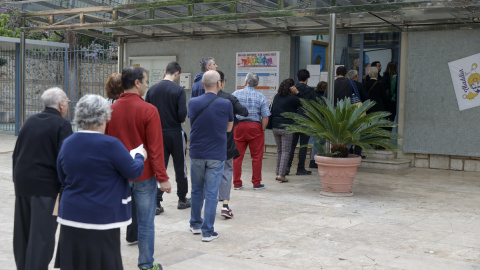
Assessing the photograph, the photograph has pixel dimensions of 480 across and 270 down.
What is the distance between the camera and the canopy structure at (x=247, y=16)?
9602 millimetres

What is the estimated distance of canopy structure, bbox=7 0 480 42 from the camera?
9.60m

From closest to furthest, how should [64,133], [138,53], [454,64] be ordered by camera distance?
[64,133], [454,64], [138,53]

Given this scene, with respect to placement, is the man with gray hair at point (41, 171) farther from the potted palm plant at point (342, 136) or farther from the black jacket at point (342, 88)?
the black jacket at point (342, 88)

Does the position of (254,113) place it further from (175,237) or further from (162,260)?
(162,260)

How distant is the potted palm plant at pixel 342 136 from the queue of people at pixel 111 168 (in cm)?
140

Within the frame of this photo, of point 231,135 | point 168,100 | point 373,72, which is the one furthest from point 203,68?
point 373,72

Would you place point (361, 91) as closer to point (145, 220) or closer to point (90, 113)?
point (145, 220)

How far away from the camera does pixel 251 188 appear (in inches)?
364

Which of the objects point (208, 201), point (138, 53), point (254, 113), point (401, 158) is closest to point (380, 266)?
point (208, 201)

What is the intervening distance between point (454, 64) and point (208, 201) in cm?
698

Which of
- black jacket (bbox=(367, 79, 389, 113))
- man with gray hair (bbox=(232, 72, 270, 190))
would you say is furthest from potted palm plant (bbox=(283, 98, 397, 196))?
black jacket (bbox=(367, 79, 389, 113))

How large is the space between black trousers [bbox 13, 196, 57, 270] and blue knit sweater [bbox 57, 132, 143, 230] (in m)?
0.81

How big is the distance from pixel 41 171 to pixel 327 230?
10.8 feet

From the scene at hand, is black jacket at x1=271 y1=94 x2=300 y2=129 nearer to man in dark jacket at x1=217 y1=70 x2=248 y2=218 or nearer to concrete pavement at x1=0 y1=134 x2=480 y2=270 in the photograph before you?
concrete pavement at x1=0 y1=134 x2=480 y2=270
